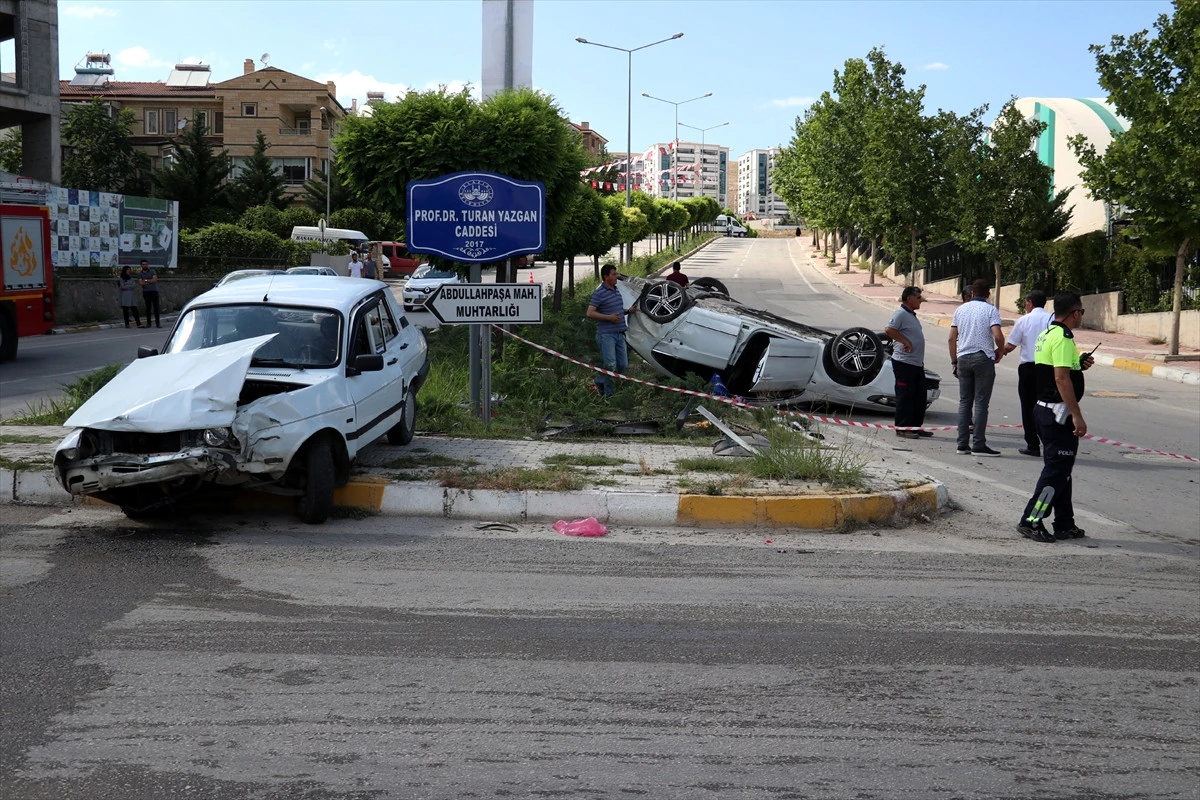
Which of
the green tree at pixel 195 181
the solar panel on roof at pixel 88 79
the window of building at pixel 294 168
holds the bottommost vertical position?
the green tree at pixel 195 181

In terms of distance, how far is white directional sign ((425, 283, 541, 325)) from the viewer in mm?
11156

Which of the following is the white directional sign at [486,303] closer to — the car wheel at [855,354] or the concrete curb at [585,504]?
the concrete curb at [585,504]

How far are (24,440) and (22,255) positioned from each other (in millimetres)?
12006

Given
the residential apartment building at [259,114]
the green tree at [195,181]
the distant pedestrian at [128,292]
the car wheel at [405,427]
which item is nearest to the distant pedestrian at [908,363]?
the car wheel at [405,427]

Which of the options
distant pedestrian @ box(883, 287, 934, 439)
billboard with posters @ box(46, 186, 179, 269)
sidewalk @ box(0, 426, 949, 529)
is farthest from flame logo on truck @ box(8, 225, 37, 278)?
distant pedestrian @ box(883, 287, 934, 439)

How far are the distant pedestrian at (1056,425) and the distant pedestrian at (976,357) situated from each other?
341 centimetres

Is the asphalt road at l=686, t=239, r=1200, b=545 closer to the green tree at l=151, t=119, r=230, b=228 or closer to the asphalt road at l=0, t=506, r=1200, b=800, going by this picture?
the asphalt road at l=0, t=506, r=1200, b=800

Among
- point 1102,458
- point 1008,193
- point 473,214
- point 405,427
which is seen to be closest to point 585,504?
point 405,427

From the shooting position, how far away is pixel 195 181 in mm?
65938

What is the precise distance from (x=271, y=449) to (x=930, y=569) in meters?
4.36

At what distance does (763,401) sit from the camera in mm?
13539

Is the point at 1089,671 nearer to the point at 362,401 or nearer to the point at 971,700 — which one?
the point at 971,700

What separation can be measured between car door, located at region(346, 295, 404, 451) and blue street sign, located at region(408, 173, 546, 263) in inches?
72.1

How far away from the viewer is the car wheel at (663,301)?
14594 millimetres
